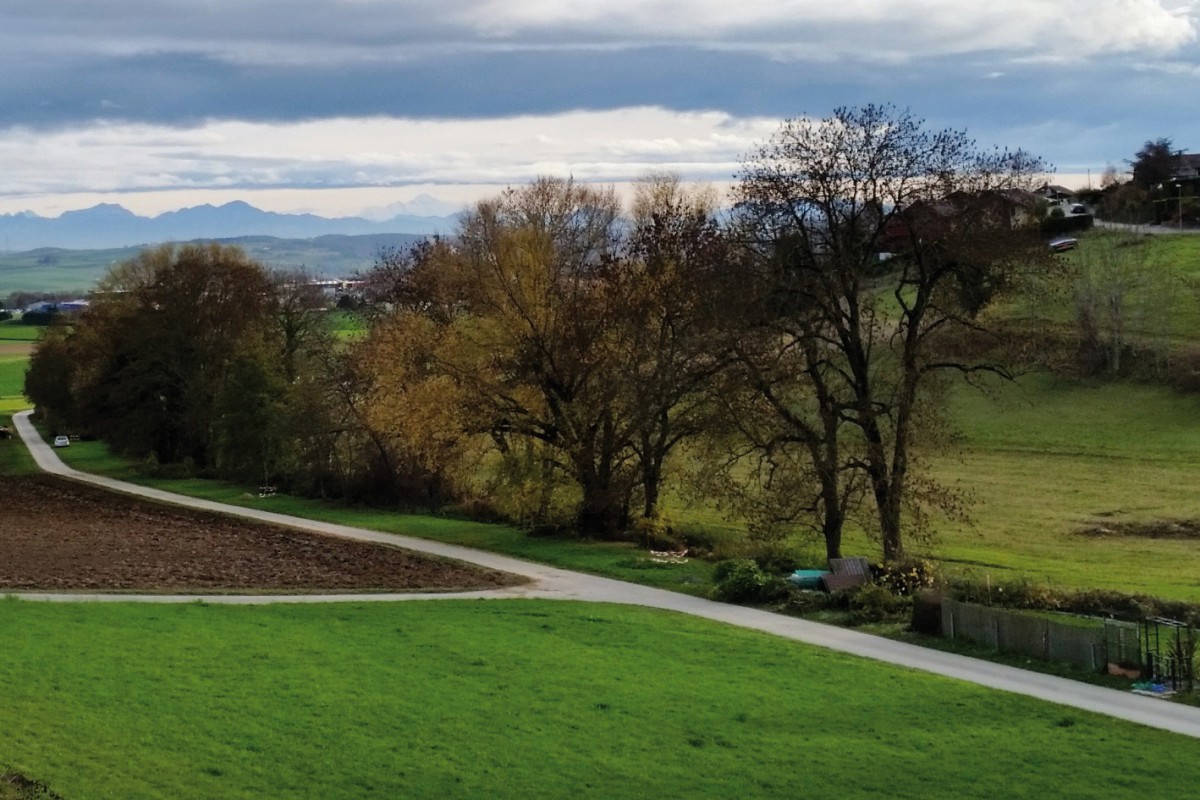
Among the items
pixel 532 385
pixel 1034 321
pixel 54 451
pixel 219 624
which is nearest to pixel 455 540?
pixel 532 385

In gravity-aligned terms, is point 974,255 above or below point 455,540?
above

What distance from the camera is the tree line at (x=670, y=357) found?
3647 centimetres

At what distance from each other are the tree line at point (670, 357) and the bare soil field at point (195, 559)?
7139 mm

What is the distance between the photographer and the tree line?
36.5 meters

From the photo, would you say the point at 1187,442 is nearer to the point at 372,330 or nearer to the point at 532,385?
the point at 532,385

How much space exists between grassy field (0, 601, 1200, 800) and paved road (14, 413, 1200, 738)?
3.48ft

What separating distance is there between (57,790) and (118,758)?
1579mm

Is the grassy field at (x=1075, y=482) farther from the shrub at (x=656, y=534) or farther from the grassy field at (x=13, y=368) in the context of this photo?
the grassy field at (x=13, y=368)

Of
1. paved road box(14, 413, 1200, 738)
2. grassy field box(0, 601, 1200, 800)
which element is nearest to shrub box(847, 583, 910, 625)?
paved road box(14, 413, 1200, 738)

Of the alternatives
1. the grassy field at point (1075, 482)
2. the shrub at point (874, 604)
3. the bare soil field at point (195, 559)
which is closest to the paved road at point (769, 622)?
the shrub at point (874, 604)

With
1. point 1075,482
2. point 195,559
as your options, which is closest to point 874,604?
point 195,559

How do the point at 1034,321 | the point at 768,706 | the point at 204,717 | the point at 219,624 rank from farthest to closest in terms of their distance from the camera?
the point at 1034,321, the point at 219,624, the point at 768,706, the point at 204,717

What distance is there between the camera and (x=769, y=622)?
98.0 ft

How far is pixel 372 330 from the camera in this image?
205 feet
